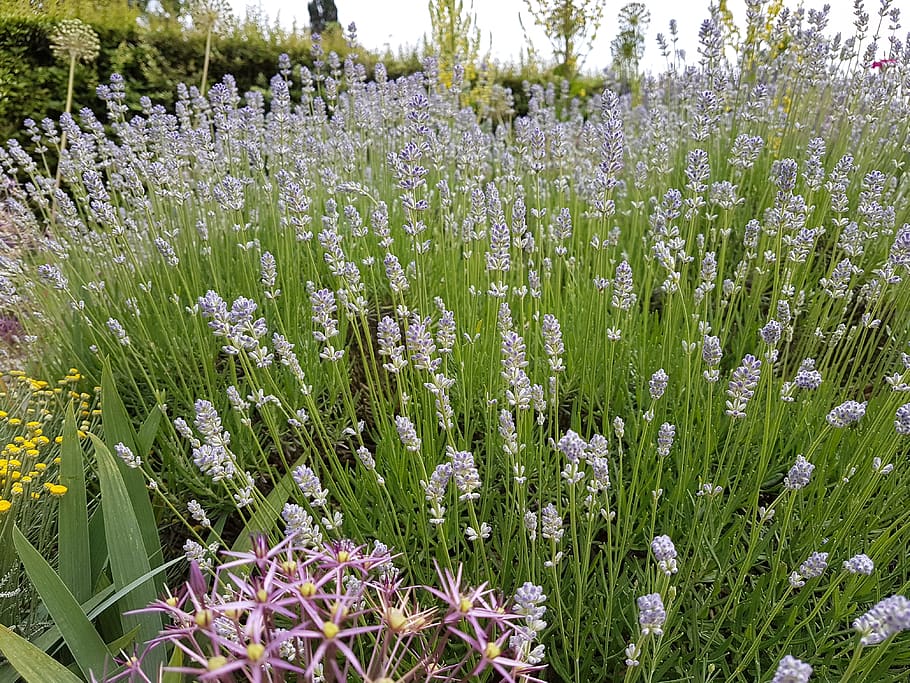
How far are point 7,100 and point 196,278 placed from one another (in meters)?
6.07

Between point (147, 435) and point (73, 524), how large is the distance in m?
0.43

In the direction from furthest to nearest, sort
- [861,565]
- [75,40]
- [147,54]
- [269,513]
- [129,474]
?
[147,54]
[75,40]
[129,474]
[269,513]
[861,565]

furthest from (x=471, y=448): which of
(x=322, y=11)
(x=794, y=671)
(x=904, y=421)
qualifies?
(x=322, y=11)

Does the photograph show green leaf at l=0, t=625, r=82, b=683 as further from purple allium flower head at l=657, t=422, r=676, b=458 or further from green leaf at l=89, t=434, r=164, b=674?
purple allium flower head at l=657, t=422, r=676, b=458

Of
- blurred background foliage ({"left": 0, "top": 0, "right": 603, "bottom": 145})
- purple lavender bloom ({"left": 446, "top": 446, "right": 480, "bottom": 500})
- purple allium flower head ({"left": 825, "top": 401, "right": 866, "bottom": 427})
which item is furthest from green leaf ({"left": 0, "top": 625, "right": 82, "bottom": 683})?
blurred background foliage ({"left": 0, "top": 0, "right": 603, "bottom": 145})

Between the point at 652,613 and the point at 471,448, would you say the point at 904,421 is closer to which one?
the point at 652,613

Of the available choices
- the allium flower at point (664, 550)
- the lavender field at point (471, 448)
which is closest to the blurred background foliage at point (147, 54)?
the lavender field at point (471, 448)

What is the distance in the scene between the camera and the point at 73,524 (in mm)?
1814

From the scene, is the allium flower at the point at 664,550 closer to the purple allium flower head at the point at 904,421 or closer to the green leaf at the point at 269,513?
the purple allium flower head at the point at 904,421

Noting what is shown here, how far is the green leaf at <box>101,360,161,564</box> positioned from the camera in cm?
191

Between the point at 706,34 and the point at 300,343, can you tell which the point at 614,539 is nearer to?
the point at 300,343

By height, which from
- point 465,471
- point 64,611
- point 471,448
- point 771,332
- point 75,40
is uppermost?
point 75,40

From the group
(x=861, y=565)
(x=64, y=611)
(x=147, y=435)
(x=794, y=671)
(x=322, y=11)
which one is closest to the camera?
(x=794, y=671)

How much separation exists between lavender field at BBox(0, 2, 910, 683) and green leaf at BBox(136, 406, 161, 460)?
0.09 ft
